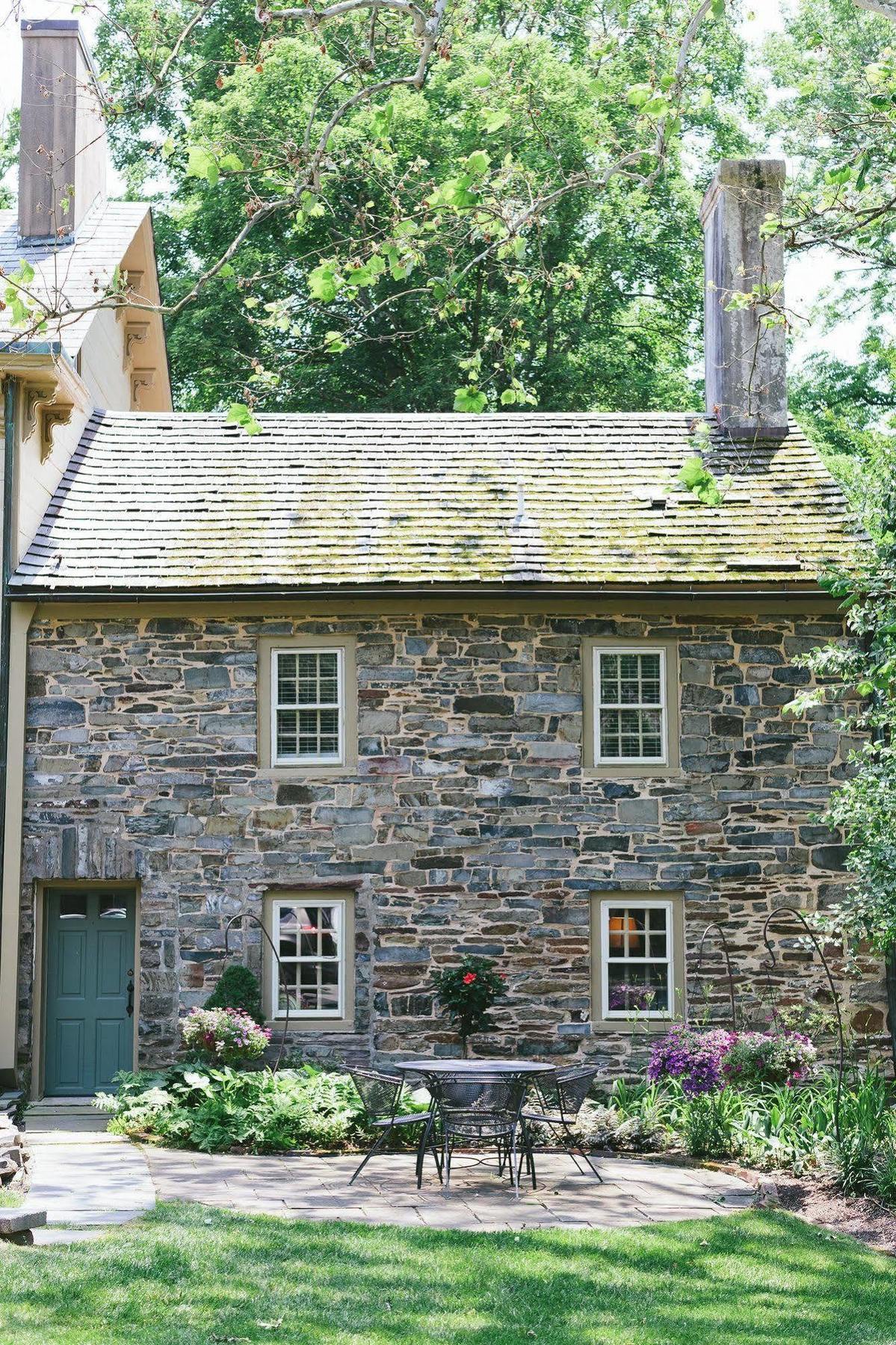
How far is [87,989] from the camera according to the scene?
45.4ft

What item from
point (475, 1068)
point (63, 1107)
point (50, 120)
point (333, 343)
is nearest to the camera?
point (333, 343)

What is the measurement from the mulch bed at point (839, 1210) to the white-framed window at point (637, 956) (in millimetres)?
3353

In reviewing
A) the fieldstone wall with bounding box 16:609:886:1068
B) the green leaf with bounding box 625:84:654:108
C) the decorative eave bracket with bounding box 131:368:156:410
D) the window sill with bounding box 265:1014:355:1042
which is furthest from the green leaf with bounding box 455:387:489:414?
the decorative eave bracket with bounding box 131:368:156:410

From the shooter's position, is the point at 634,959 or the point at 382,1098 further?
the point at 634,959

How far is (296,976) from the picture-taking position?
13.6m

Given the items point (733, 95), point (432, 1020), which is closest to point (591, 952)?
point (432, 1020)

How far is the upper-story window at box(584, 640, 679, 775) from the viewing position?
13.9 metres

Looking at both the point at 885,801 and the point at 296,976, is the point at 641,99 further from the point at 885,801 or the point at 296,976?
the point at 296,976

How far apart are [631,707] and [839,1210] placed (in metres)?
5.44

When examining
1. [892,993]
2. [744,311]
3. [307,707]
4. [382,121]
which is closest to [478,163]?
[382,121]

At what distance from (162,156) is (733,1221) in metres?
6.83

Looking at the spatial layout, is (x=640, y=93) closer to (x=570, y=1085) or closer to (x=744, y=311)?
(x=570, y=1085)

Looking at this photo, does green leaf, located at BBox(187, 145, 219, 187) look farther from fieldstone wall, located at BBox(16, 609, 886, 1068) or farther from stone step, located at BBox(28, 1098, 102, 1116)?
stone step, located at BBox(28, 1098, 102, 1116)

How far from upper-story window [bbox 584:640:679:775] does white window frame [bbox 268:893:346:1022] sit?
266 cm
